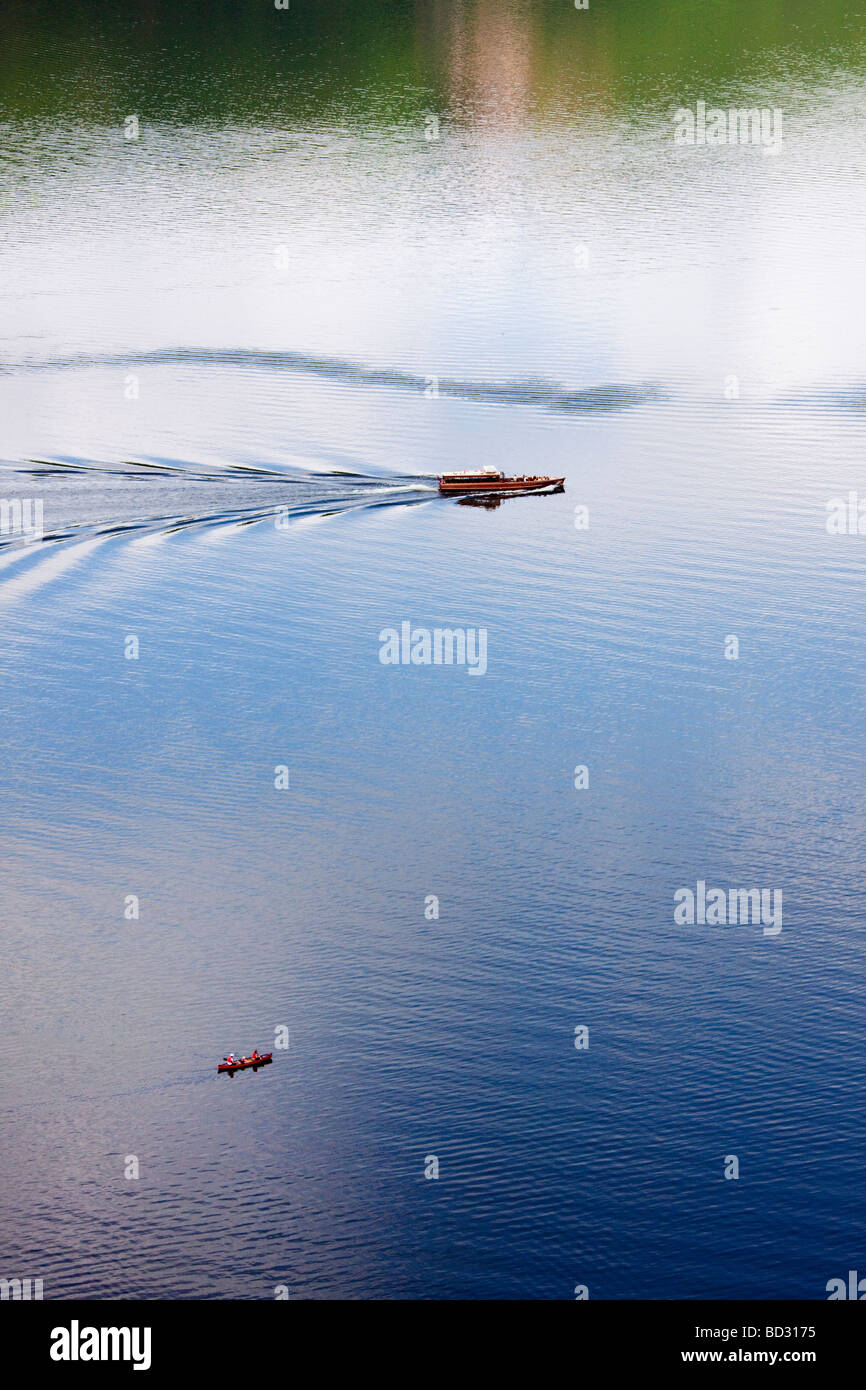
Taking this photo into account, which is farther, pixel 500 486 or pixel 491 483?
pixel 500 486

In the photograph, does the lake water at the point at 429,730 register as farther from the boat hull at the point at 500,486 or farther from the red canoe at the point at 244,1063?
the boat hull at the point at 500,486

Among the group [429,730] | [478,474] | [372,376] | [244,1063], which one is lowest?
[244,1063]

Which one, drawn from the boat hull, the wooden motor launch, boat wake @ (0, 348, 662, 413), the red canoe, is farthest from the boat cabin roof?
the red canoe

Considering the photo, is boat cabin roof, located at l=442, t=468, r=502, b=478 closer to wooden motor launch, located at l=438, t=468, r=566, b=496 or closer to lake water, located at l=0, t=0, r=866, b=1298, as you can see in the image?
wooden motor launch, located at l=438, t=468, r=566, b=496

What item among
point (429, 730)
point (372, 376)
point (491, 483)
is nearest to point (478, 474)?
point (491, 483)

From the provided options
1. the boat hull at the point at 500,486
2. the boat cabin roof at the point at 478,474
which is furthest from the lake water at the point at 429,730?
the boat cabin roof at the point at 478,474

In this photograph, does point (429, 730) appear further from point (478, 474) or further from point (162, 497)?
point (162, 497)

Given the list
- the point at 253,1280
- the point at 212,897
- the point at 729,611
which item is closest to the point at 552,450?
the point at 729,611
